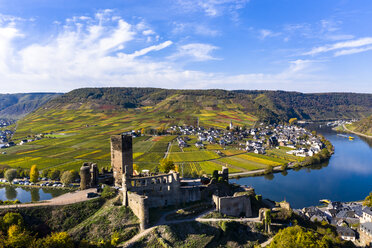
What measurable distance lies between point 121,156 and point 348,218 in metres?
39.4

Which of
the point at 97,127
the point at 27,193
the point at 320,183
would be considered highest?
the point at 97,127

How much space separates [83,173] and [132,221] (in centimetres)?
1204

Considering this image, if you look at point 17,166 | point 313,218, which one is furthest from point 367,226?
point 17,166

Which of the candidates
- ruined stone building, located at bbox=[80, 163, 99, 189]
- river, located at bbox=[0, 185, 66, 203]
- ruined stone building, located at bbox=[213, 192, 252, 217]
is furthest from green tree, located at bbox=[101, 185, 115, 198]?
river, located at bbox=[0, 185, 66, 203]

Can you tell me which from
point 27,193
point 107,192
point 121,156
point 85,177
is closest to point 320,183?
point 121,156

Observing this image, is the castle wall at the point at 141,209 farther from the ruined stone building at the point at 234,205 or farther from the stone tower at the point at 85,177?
the stone tower at the point at 85,177

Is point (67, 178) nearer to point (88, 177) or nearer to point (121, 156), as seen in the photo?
point (88, 177)

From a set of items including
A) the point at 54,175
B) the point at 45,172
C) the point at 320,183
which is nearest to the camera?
the point at 54,175

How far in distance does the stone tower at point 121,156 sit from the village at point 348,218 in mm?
28586

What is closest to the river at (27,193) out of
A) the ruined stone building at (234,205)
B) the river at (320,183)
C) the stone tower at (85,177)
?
the stone tower at (85,177)

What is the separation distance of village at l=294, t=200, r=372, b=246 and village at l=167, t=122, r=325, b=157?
45.0m

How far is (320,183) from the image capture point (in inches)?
2464

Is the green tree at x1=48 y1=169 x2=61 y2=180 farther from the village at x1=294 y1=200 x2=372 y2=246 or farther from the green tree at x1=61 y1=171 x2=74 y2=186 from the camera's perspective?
the village at x1=294 y1=200 x2=372 y2=246

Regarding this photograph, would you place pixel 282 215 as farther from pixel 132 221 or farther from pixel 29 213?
pixel 29 213
